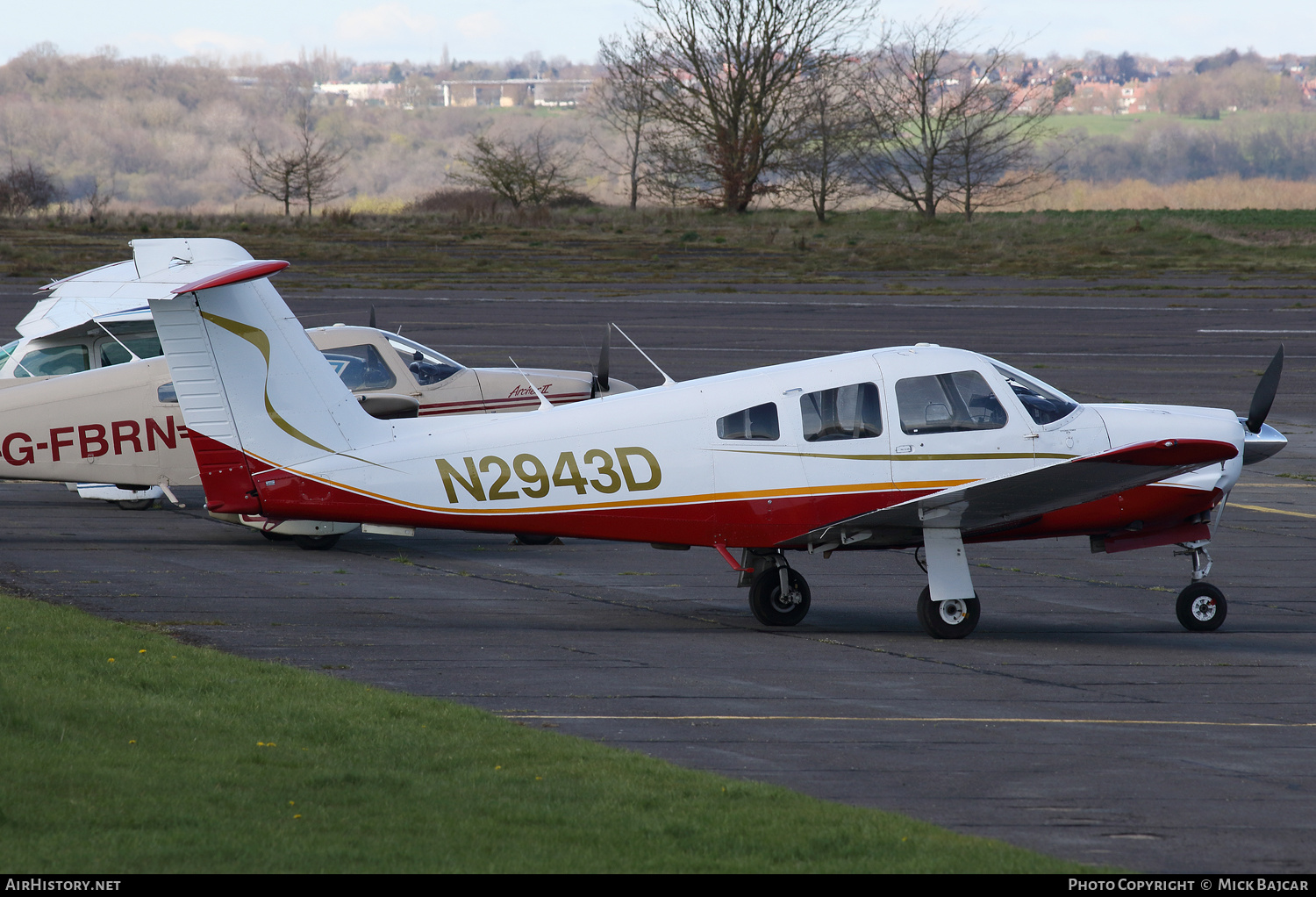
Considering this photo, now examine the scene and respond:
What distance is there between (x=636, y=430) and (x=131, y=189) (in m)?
160

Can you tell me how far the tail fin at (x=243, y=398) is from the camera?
11711 mm

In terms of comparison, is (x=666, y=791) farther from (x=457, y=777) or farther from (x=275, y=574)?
(x=275, y=574)

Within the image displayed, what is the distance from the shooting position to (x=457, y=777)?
731 cm

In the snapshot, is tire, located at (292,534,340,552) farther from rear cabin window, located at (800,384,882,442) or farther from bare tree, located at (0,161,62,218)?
bare tree, located at (0,161,62,218)

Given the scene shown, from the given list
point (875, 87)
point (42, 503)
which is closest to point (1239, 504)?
point (42, 503)

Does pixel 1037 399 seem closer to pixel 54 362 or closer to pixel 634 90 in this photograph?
pixel 54 362

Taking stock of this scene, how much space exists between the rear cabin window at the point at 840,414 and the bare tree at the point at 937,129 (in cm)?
5944

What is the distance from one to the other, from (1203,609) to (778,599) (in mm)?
3687

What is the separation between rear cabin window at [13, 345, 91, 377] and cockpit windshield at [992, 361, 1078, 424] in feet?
37.5

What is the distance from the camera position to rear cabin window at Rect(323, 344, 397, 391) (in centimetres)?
1652

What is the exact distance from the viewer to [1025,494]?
11.3 m

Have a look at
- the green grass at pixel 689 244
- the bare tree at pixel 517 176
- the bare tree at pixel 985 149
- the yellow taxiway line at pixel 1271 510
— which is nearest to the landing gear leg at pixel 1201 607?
the yellow taxiway line at pixel 1271 510

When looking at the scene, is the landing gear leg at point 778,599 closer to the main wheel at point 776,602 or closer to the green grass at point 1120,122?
the main wheel at point 776,602

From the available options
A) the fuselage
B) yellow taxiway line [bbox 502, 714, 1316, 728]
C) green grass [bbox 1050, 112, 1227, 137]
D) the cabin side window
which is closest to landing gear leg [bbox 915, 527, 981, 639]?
the fuselage
